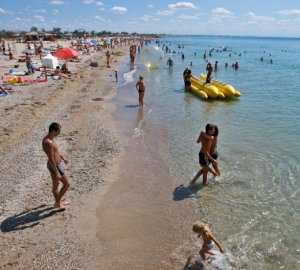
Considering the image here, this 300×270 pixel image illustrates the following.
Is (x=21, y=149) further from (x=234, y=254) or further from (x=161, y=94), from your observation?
(x=161, y=94)

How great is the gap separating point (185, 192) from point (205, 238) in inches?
115

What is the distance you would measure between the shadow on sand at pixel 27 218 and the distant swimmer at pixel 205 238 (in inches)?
119

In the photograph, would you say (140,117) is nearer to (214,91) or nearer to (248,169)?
(214,91)

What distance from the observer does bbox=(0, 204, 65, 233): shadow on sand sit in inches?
272

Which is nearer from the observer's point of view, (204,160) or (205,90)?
(204,160)

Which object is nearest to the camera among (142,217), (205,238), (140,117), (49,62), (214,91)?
(205,238)

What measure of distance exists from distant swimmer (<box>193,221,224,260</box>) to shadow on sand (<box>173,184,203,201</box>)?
248cm

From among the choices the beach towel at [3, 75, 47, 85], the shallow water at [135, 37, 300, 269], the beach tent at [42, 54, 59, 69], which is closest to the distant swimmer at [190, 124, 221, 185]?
the shallow water at [135, 37, 300, 269]

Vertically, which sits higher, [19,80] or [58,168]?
[58,168]

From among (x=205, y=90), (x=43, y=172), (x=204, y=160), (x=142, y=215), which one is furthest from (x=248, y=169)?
(x=205, y=90)

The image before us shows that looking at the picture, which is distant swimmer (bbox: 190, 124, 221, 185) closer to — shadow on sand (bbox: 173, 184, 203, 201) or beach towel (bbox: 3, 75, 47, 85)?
shadow on sand (bbox: 173, 184, 203, 201)

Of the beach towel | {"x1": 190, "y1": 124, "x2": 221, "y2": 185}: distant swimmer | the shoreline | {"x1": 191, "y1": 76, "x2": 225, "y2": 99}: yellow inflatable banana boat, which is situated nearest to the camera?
the shoreline

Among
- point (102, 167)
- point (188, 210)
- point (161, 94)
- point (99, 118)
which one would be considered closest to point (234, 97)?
point (161, 94)

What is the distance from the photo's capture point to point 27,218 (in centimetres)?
719
